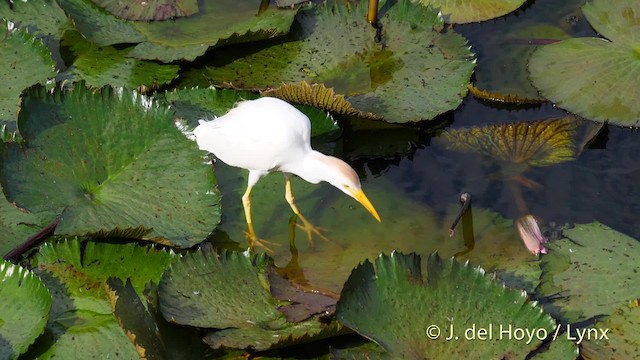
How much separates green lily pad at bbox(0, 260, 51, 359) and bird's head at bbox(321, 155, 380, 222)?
110 centimetres

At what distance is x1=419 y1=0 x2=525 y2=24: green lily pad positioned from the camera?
4.36 meters

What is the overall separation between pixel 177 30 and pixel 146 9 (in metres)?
0.19

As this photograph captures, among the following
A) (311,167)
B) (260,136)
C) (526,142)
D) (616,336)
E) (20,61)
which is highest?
(20,61)

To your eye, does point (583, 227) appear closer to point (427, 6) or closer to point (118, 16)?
point (427, 6)

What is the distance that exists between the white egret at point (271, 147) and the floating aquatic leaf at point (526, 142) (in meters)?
0.78

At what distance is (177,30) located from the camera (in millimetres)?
4172

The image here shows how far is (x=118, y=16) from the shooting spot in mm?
4168

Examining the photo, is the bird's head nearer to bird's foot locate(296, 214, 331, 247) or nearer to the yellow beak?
the yellow beak

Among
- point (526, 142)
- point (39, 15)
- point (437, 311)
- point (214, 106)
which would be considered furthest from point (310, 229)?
point (39, 15)

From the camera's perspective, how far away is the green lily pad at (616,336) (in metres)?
2.80

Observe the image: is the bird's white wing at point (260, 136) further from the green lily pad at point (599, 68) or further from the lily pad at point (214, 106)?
the green lily pad at point (599, 68)

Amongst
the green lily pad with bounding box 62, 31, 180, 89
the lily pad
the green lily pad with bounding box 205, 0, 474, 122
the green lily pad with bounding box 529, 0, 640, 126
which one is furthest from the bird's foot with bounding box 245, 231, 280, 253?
the green lily pad with bounding box 529, 0, 640, 126

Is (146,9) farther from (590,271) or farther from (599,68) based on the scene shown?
(590,271)

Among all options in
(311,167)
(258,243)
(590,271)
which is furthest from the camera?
(258,243)
